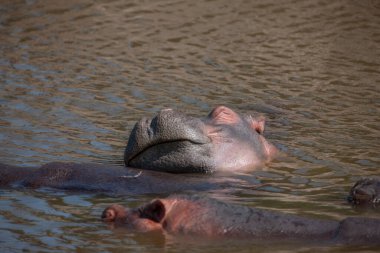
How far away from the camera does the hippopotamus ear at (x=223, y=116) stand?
24.0 ft

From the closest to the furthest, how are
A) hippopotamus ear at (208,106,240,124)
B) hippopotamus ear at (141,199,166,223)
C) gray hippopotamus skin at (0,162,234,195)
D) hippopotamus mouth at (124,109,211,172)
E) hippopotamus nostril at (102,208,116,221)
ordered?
hippopotamus ear at (141,199,166,223) → hippopotamus nostril at (102,208,116,221) → gray hippopotamus skin at (0,162,234,195) → hippopotamus mouth at (124,109,211,172) → hippopotamus ear at (208,106,240,124)

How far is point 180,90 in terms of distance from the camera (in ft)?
33.1

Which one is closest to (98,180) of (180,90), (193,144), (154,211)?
(193,144)

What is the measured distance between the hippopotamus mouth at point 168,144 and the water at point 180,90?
387 mm

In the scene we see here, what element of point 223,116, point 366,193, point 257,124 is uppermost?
point 223,116

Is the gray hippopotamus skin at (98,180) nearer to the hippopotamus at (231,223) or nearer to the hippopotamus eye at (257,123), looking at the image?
the hippopotamus at (231,223)

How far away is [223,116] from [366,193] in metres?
1.73

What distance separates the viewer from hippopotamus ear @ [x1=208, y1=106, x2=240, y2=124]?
7305 millimetres

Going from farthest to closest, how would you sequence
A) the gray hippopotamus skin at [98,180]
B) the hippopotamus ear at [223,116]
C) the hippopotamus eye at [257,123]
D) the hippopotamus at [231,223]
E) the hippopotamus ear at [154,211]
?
1. the hippopotamus eye at [257,123]
2. the hippopotamus ear at [223,116]
3. the gray hippopotamus skin at [98,180]
4. the hippopotamus ear at [154,211]
5. the hippopotamus at [231,223]

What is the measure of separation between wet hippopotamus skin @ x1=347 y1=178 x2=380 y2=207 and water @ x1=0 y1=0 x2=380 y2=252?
0.29ft

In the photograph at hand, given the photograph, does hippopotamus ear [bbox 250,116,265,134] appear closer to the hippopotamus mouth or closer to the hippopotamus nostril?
the hippopotamus mouth

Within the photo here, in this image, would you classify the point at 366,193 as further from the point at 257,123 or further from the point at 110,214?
the point at 257,123

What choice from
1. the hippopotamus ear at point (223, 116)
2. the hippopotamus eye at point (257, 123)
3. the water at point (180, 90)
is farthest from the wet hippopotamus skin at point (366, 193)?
the hippopotamus eye at point (257, 123)

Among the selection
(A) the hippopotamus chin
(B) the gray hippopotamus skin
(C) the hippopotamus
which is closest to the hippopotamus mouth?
(A) the hippopotamus chin
